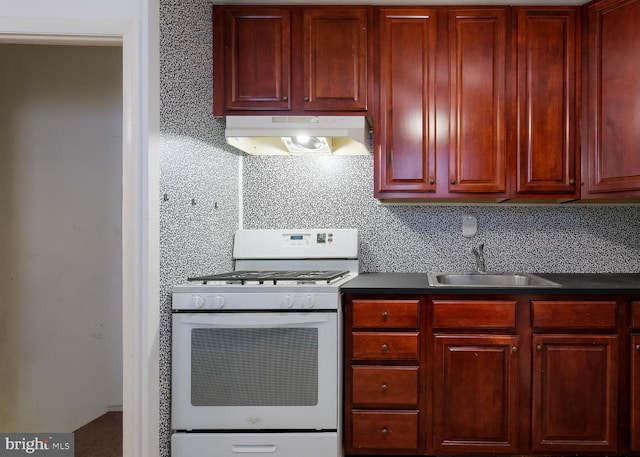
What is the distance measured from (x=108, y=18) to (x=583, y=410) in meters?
2.52

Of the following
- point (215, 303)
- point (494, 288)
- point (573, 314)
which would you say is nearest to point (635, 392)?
point (573, 314)

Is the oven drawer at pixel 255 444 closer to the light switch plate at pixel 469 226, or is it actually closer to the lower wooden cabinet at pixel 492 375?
the lower wooden cabinet at pixel 492 375

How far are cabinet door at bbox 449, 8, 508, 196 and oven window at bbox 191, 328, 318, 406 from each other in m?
1.18

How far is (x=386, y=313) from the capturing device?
1999 mm

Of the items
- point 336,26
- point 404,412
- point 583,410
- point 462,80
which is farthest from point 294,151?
point 583,410

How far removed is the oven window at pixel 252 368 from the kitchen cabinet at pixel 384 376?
0.22 metres

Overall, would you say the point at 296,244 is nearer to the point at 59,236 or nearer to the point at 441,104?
the point at 441,104

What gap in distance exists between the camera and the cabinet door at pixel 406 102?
7.55ft

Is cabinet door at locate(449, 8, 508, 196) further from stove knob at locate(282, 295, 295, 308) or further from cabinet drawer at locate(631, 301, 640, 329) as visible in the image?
stove knob at locate(282, 295, 295, 308)

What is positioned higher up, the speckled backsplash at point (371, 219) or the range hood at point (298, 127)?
the range hood at point (298, 127)

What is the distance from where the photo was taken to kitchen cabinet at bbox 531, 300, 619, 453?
1.95 m

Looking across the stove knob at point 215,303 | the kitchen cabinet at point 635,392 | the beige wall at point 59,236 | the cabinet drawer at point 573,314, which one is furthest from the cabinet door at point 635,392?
the beige wall at point 59,236

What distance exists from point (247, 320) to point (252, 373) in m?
0.22

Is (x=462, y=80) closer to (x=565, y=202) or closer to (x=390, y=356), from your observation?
(x=565, y=202)
